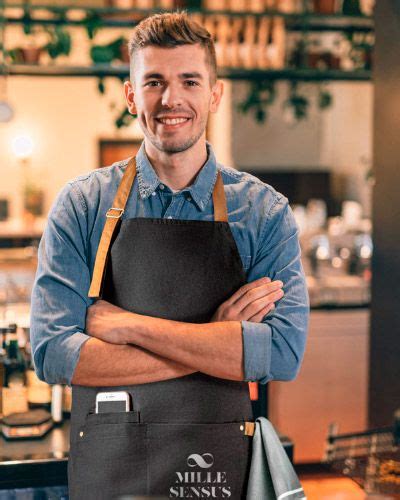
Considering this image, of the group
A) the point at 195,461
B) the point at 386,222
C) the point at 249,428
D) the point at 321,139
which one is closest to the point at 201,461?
the point at 195,461

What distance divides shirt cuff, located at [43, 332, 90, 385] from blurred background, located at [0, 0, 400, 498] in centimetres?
66

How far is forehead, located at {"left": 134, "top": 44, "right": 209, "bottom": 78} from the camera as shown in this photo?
154cm

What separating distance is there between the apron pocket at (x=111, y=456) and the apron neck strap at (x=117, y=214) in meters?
0.26

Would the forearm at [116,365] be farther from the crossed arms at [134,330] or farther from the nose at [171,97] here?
the nose at [171,97]

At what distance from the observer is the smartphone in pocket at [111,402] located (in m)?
1.54

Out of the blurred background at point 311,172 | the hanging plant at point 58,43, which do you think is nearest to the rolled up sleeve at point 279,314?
the blurred background at point 311,172

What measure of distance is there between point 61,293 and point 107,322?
12 cm

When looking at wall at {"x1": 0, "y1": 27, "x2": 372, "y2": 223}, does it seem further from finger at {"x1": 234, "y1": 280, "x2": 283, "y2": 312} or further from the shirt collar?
finger at {"x1": 234, "y1": 280, "x2": 283, "y2": 312}

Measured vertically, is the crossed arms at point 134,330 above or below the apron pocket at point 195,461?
above

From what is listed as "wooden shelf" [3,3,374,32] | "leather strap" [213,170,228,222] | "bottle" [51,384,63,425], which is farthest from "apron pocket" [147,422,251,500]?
"wooden shelf" [3,3,374,32]

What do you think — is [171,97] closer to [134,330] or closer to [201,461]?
[134,330]

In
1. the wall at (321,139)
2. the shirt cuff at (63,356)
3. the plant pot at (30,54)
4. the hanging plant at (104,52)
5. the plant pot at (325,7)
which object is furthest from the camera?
the wall at (321,139)

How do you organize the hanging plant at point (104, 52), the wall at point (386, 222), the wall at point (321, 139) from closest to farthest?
the wall at point (386, 222), the hanging plant at point (104, 52), the wall at point (321, 139)

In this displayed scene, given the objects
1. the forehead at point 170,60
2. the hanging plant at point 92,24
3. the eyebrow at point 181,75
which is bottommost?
the eyebrow at point 181,75
